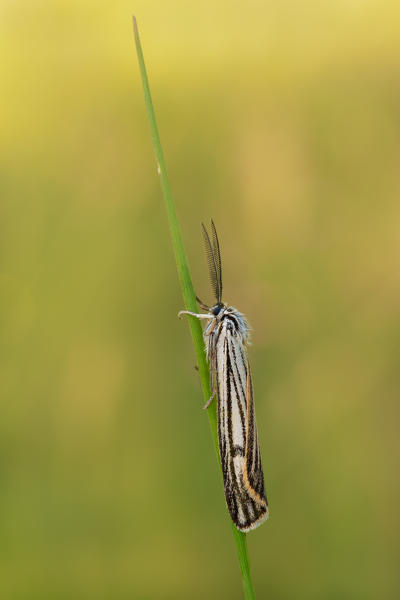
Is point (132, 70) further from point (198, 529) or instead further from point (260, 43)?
point (198, 529)

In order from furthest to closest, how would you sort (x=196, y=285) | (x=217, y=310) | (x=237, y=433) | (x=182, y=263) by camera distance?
1. (x=196, y=285)
2. (x=217, y=310)
3. (x=237, y=433)
4. (x=182, y=263)

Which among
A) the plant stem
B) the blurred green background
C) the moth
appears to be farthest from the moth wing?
the blurred green background

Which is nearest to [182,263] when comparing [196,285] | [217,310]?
[217,310]

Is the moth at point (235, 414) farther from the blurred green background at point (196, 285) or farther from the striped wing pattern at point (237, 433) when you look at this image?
the blurred green background at point (196, 285)

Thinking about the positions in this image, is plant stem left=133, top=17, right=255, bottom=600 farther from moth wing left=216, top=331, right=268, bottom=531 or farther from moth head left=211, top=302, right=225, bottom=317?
moth head left=211, top=302, right=225, bottom=317

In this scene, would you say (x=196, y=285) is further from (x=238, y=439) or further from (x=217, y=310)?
(x=238, y=439)

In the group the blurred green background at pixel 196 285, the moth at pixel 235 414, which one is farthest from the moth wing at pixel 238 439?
the blurred green background at pixel 196 285

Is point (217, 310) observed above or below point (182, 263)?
above
